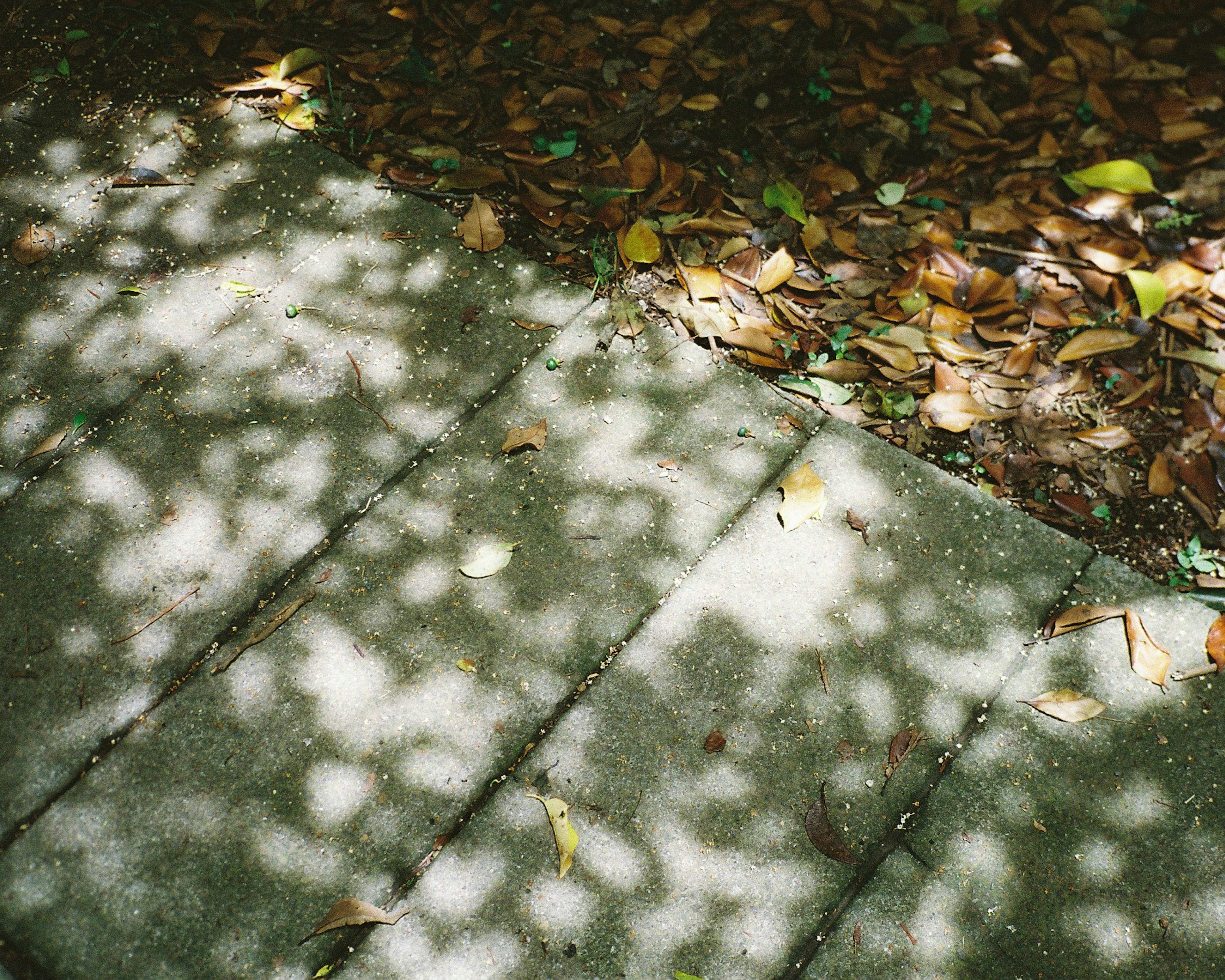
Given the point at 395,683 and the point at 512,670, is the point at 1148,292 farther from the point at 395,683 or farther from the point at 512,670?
the point at 395,683

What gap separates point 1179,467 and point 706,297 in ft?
4.32

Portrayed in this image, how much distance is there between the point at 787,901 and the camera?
1645mm

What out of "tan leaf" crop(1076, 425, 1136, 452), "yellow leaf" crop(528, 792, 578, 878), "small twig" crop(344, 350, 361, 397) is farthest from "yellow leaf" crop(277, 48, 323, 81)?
"tan leaf" crop(1076, 425, 1136, 452)

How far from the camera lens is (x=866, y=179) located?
105 inches

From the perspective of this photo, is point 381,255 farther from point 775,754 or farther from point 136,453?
point 775,754

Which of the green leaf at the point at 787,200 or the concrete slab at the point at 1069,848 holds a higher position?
the green leaf at the point at 787,200

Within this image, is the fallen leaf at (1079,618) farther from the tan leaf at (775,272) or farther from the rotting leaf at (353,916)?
the rotting leaf at (353,916)

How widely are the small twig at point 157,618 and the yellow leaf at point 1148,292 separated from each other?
2.64 metres

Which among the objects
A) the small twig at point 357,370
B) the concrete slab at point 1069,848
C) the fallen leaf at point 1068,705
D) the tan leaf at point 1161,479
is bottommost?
the concrete slab at point 1069,848

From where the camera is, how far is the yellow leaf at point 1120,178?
2.64m

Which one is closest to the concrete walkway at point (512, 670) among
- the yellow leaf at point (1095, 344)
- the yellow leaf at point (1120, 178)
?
the yellow leaf at point (1095, 344)

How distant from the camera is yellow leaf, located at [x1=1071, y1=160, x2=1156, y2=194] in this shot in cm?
Answer: 264

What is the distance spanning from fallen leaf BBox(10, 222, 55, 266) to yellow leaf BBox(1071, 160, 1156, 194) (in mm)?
3146

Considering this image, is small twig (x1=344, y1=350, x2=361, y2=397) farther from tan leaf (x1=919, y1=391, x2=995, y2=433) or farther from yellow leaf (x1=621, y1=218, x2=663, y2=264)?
tan leaf (x1=919, y1=391, x2=995, y2=433)
